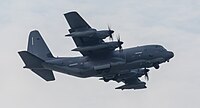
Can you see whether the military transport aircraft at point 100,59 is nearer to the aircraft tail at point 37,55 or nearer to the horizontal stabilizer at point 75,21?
the aircraft tail at point 37,55

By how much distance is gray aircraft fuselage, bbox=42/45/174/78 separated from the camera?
66.7 m

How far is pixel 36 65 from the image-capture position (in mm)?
68312

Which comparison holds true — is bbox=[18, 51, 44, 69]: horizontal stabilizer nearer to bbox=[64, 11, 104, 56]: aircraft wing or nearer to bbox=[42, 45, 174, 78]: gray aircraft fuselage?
bbox=[42, 45, 174, 78]: gray aircraft fuselage

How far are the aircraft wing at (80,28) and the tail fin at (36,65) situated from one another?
547 cm

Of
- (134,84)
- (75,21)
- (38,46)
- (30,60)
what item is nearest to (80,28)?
(75,21)

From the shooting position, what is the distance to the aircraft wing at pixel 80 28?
62594 millimetres

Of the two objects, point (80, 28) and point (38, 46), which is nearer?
point (80, 28)

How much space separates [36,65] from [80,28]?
7.96 metres

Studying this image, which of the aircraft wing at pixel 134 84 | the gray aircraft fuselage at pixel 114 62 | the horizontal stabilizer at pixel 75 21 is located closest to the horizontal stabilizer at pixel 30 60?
the gray aircraft fuselage at pixel 114 62

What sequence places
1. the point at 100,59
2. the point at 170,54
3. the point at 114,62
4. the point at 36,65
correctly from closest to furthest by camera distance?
the point at 114,62
the point at 100,59
the point at 36,65
the point at 170,54

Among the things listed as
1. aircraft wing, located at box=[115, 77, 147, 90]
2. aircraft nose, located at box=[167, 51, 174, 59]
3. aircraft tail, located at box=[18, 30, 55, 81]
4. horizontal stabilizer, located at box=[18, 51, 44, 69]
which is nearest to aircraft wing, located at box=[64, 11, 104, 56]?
horizontal stabilizer, located at box=[18, 51, 44, 69]

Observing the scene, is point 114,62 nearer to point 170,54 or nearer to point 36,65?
point 170,54

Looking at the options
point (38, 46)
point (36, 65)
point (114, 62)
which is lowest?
point (114, 62)

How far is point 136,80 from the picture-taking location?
76312mm
